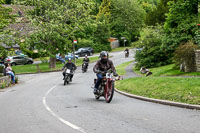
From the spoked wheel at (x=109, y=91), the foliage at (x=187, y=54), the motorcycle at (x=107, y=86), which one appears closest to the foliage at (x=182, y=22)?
the foliage at (x=187, y=54)

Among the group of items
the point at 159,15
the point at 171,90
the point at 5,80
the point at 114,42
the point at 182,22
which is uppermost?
the point at 159,15

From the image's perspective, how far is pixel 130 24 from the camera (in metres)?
91.3

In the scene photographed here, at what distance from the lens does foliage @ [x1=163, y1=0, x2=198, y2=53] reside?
24.0 metres

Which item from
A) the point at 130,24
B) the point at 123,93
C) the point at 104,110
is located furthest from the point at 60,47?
the point at 130,24

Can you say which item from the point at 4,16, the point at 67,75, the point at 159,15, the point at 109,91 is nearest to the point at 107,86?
the point at 109,91

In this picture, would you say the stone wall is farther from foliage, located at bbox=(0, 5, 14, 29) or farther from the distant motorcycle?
the distant motorcycle

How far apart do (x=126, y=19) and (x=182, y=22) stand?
66.0 metres

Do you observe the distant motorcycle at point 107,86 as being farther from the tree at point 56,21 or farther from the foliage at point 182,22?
the tree at point 56,21

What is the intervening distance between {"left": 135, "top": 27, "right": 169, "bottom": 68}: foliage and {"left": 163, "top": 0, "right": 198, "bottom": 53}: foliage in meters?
7.65

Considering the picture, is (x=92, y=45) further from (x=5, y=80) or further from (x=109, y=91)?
(x=109, y=91)

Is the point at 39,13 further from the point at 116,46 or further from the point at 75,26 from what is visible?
the point at 116,46

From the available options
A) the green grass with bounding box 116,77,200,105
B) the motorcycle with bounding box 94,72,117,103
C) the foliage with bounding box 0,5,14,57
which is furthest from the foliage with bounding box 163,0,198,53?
Result: the foliage with bounding box 0,5,14,57

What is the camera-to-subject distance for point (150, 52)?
33.3 metres

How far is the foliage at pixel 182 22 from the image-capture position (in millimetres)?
24027
